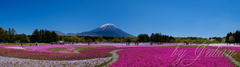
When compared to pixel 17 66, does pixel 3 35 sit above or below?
above

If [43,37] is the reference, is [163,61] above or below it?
below

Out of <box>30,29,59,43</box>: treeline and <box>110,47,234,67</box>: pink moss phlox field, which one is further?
<box>30,29,59,43</box>: treeline

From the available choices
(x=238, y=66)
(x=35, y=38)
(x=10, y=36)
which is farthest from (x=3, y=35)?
(x=238, y=66)

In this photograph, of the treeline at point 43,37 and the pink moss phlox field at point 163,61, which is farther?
the treeline at point 43,37

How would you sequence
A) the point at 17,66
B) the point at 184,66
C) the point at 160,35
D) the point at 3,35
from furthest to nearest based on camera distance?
the point at 160,35 < the point at 3,35 < the point at 17,66 < the point at 184,66

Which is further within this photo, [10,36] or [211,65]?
[10,36]

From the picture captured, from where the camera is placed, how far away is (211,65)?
16.2 meters

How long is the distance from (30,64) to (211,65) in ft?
79.5

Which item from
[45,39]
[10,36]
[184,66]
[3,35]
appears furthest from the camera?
[45,39]

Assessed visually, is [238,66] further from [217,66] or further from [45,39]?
[45,39]

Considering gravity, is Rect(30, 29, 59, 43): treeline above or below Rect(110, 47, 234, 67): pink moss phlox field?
above

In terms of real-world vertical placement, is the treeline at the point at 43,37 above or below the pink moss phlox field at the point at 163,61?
above

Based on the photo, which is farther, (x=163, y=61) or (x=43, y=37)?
(x=43, y=37)

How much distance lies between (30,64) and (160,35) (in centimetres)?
13187
